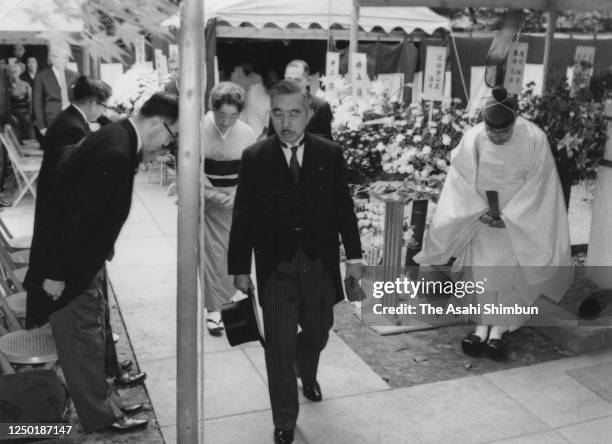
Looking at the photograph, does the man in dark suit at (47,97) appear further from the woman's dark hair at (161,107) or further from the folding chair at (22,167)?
the woman's dark hair at (161,107)

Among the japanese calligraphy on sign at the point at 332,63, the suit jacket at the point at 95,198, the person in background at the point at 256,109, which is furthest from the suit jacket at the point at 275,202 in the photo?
the person in background at the point at 256,109

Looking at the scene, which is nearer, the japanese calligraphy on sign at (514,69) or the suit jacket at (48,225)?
the suit jacket at (48,225)

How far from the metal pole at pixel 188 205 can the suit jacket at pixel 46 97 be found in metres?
9.11

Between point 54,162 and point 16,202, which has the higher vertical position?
point 54,162

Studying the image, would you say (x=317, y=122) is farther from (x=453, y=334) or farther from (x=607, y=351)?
(x=607, y=351)

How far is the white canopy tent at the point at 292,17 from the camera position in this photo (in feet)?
→ 33.0

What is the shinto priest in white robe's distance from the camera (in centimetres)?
468

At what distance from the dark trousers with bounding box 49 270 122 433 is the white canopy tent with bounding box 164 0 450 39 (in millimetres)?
6652

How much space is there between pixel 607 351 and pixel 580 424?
1.17 metres

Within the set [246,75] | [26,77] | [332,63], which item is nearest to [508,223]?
[332,63]

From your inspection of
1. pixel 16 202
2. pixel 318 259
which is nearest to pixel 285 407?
pixel 318 259

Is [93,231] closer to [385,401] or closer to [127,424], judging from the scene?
[127,424]

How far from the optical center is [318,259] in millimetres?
3709

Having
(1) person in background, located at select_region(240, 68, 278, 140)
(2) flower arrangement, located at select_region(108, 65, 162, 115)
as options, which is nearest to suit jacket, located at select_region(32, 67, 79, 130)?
(2) flower arrangement, located at select_region(108, 65, 162, 115)
